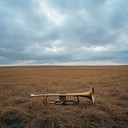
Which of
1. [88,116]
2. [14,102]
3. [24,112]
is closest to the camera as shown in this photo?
[88,116]

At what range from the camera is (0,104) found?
8.13 meters

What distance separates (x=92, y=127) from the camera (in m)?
5.32

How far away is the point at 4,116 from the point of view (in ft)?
21.2

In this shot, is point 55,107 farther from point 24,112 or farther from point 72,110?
point 24,112

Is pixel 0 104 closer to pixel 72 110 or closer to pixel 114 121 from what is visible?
pixel 72 110

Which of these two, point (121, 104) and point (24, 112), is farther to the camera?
point (121, 104)

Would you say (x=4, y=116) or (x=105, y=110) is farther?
(x=105, y=110)

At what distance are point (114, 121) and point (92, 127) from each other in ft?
3.20

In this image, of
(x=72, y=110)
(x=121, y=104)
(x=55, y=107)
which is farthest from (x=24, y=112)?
(x=121, y=104)

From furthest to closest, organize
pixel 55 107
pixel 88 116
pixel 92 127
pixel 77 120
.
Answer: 1. pixel 55 107
2. pixel 88 116
3. pixel 77 120
4. pixel 92 127

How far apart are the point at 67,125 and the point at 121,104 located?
11.6 ft

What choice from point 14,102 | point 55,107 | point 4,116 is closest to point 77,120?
point 55,107

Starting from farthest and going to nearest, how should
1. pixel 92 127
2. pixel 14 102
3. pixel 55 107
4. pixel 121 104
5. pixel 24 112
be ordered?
pixel 14 102, pixel 121 104, pixel 55 107, pixel 24 112, pixel 92 127

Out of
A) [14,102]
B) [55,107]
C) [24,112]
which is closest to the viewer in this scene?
[24,112]
